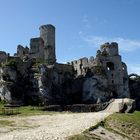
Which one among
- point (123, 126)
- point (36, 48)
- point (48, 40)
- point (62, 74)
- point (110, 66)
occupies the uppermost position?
point (48, 40)

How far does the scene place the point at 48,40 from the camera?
315ft

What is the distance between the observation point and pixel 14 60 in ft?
246

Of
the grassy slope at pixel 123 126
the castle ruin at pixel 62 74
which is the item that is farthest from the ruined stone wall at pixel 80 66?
the grassy slope at pixel 123 126

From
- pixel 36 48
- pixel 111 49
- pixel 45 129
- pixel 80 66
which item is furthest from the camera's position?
pixel 36 48

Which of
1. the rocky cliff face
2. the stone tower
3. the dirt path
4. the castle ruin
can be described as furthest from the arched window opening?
the dirt path

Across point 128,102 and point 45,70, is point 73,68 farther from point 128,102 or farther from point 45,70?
point 128,102

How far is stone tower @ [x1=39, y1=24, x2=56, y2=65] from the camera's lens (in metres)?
94.9

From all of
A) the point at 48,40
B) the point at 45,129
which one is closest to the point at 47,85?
the point at 48,40

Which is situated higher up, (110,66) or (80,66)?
(80,66)

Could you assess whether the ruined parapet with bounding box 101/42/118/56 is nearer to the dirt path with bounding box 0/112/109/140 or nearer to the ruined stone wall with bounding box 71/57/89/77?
the ruined stone wall with bounding box 71/57/89/77

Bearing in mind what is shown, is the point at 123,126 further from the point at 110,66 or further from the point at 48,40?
the point at 48,40

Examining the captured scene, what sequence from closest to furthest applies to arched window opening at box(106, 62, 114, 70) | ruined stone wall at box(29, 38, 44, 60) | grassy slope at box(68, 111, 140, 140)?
grassy slope at box(68, 111, 140, 140) → arched window opening at box(106, 62, 114, 70) → ruined stone wall at box(29, 38, 44, 60)

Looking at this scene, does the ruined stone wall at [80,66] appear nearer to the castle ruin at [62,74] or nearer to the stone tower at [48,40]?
the castle ruin at [62,74]

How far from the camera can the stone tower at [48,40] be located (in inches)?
3735
